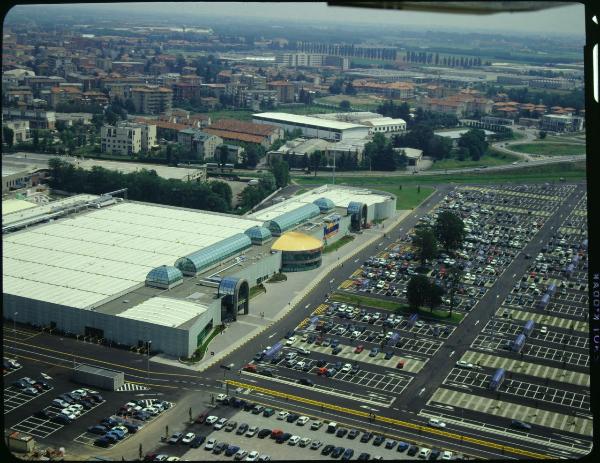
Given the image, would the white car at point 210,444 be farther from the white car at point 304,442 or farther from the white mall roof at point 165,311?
the white mall roof at point 165,311

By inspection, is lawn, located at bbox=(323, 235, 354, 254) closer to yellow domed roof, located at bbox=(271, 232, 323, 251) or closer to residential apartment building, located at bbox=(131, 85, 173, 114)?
yellow domed roof, located at bbox=(271, 232, 323, 251)

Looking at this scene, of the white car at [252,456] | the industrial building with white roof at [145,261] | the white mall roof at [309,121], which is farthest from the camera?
the white mall roof at [309,121]

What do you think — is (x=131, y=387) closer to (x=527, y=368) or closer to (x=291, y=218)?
(x=527, y=368)

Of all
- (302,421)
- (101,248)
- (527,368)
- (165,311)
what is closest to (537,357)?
(527,368)

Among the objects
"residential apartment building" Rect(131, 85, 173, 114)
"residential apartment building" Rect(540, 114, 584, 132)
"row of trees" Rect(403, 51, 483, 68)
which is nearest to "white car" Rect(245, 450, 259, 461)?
"residential apartment building" Rect(540, 114, 584, 132)

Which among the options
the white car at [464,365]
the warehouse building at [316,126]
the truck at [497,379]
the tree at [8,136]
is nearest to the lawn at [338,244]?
the white car at [464,365]
